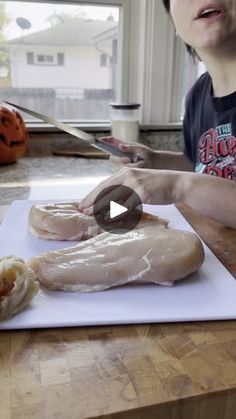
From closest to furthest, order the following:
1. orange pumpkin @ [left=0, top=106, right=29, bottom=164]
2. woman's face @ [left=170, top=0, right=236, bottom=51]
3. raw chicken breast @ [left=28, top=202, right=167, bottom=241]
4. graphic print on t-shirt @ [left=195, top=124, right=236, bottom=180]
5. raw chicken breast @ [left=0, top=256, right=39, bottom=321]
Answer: raw chicken breast @ [left=0, top=256, right=39, bottom=321]
raw chicken breast @ [left=28, top=202, right=167, bottom=241]
woman's face @ [left=170, top=0, right=236, bottom=51]
graphic print on t-shirt @ [left=195, top=124, right=236, bottom=180]
orange pumpkin @ [left=0, top=106, right=29, bottom=164]

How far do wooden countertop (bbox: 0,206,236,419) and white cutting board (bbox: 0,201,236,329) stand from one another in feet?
0.04

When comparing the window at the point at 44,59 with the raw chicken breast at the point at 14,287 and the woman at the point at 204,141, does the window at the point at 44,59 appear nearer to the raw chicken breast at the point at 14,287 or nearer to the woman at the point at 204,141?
the woman at the point at 204,141

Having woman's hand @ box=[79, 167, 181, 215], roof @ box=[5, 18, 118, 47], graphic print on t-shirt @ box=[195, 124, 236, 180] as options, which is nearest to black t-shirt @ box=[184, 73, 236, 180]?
graphic print on t-shirt @ box=[195, 124, 236, 180]

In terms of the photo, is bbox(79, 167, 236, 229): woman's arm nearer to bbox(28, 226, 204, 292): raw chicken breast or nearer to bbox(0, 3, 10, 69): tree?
bbox(28, 226, 204, 292): raw chicken breast

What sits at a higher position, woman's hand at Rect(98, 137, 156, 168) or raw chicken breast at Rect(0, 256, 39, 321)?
woman's hand at Rect(98, 137, 156, 168)

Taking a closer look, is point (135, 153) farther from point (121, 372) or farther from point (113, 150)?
point (121, 372)

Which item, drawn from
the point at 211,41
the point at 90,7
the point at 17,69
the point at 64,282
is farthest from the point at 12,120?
the point at 64,282

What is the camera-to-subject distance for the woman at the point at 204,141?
75cm

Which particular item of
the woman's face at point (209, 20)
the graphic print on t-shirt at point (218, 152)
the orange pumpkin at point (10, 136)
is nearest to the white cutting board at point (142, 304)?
the graphic print on t-shirt at point (218, 152)

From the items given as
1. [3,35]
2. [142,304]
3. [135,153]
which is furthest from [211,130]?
[3,35]

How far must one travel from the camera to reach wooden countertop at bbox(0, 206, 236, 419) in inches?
14.9

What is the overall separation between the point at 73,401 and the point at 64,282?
0.66ft
